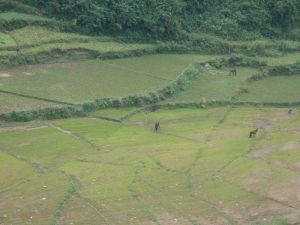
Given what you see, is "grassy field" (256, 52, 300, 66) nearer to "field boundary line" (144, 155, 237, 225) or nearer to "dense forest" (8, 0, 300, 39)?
"dense forest" (8, 0, 300, 39)

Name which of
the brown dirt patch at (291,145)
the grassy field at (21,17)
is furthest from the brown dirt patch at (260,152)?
the grassy field at (21,17)

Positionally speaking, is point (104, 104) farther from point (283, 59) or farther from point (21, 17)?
point (283, 59)

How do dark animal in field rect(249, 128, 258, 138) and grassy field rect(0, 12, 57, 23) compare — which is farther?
grassy field rect(0, 12, 57, 23)

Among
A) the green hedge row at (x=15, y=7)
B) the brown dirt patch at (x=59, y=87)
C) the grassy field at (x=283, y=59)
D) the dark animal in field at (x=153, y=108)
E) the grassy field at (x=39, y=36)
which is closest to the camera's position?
the brown dirt patch at (x=59, y=87)

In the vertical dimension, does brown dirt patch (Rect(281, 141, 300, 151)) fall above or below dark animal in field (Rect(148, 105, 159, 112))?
below

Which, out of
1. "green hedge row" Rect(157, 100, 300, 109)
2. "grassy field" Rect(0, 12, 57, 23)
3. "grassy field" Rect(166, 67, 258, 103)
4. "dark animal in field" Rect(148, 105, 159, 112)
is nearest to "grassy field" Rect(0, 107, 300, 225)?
"dark animal in field" Rect(148, 105, 159, 112)

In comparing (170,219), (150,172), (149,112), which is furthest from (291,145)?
(170,219)

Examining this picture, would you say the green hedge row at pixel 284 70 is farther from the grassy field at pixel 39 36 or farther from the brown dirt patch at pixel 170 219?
the brown dirt patch at pixel 170 219
